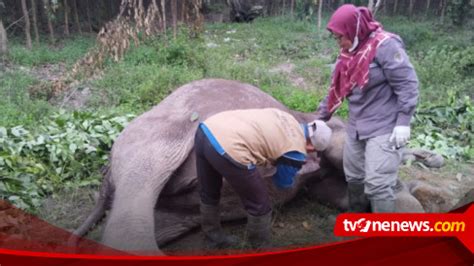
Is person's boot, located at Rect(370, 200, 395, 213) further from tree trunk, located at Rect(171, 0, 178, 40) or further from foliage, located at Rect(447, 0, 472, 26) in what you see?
tree trunk, located at Rect(171, 0, 178, 40)

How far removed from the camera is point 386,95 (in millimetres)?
2107

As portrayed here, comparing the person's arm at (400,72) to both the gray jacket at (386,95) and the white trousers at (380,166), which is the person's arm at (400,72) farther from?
Answer: the white trousers at (380,166)

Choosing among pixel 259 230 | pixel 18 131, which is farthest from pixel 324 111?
pixel 18 131

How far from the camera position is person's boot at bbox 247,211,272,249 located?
6.88 feet

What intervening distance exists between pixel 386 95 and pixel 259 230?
734 mm

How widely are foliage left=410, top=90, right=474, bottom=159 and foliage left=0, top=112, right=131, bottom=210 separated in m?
1.67

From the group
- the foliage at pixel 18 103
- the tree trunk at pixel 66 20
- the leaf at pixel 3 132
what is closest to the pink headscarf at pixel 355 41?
the tree trunk at pixel 66 20

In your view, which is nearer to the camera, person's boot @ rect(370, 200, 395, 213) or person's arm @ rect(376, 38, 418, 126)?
person's arm @ rect(376, 38, 418, 126)

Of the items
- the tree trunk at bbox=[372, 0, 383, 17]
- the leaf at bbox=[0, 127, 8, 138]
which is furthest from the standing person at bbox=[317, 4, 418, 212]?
the leaf at bbox=[0, 127, 8, 138]

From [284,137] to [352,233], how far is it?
43cm

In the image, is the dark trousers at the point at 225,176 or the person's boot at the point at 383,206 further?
the person's boot at the point at 383,206

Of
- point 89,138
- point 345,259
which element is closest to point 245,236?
point 345,259

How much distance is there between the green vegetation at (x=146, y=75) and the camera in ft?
7.16

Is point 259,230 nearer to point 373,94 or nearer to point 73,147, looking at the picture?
point 373,94
